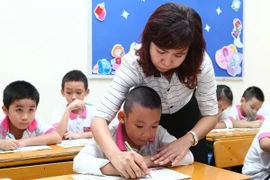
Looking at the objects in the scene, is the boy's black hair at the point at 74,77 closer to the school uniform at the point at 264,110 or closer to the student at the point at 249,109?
the student at the point at 249,109

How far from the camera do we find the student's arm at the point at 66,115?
7.90ft

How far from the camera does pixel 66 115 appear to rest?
2465 millimetres

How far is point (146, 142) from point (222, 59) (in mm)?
2614

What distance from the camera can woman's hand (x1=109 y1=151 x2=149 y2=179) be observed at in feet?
3.33

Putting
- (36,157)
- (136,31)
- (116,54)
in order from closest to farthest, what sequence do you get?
(36,157) < (116,54) < (136,31)

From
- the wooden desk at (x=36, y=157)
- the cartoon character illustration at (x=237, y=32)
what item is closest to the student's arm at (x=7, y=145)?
the wooden desk at (x=36, y=157)

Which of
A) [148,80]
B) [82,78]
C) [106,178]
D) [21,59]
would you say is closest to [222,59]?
[82,78]

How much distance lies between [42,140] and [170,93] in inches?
37.4

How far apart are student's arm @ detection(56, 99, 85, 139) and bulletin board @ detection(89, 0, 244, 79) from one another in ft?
Answer: 1.62

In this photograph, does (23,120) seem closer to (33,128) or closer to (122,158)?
(33,128)

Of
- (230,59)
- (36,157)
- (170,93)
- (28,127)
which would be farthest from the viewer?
(230,59)

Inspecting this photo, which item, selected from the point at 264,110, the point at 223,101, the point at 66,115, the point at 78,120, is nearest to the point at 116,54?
the point at 78,120

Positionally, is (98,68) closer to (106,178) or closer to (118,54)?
(118,54)

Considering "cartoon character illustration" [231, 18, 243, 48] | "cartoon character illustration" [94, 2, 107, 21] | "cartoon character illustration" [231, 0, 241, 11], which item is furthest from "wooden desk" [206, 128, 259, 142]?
"cartoon character illustration" [231, 0, 241, 11]
